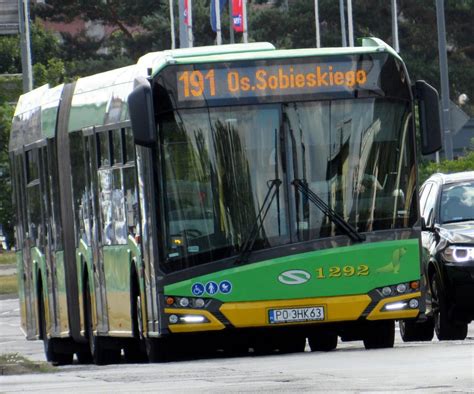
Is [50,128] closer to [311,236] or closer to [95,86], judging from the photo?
[95,86]

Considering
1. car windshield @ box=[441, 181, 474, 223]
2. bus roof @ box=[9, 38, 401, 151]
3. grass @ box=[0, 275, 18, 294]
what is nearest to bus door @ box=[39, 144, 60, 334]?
bus roof @ box=[9, 38, 401, 151]

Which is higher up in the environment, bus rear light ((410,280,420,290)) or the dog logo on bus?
the dog logo on bus

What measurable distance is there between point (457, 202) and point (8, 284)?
2677 cm

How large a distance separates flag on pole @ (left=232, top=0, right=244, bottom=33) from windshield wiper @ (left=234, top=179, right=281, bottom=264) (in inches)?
1825

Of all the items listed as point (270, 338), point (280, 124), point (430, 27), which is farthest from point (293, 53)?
point (430, 27)

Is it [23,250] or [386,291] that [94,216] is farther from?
[23,250]

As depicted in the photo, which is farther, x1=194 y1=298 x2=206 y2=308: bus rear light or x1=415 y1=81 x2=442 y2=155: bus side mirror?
x1=415 y1=81 x2=442 y2=155: bus side mirror

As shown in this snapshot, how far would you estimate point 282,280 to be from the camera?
17.3 meters

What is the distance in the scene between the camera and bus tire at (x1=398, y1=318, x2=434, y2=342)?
20.7 meters

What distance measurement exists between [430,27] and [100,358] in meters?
67.1

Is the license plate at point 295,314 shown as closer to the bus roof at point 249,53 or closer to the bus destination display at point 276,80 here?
the bus destination display at point 276,80

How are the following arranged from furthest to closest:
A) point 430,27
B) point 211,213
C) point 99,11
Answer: point 99,11, point 430,27, point 211,213

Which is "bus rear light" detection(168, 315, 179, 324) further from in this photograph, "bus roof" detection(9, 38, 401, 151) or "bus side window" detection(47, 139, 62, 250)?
"bus side window" detection(47, 139, 62, 250)

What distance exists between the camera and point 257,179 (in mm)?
17156
